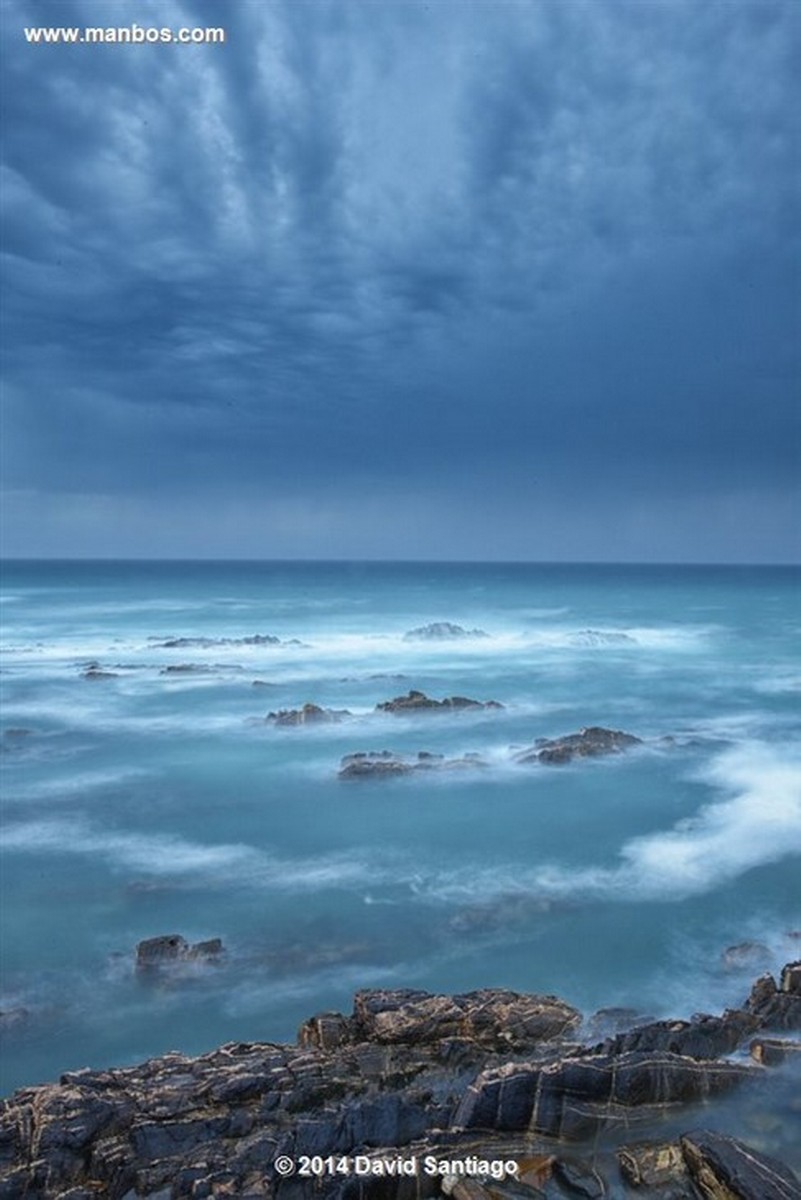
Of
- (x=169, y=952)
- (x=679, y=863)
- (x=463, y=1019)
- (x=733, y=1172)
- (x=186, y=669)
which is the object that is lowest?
(x=169, y=952)

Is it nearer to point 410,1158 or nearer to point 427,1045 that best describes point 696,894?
point 427,1045

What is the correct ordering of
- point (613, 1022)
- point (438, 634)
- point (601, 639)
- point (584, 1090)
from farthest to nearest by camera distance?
point (438, 634) → point (601, 639) → point (613, 1022) → point (584, 1090)

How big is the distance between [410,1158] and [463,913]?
20.0ft

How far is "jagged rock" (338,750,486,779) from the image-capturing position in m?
18.1

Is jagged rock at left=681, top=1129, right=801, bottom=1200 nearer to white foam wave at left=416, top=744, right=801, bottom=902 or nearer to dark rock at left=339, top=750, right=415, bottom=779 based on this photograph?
white foam wave at left=416, top=744, right=801, bottom=902

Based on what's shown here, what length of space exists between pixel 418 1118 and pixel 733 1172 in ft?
7.44

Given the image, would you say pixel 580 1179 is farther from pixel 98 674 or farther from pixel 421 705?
pixel 98 674

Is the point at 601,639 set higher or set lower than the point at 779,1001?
higher

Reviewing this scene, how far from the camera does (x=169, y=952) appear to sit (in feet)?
34.5

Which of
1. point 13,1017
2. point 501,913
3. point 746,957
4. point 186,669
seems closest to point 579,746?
point 501,913

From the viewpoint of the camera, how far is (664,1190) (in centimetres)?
564

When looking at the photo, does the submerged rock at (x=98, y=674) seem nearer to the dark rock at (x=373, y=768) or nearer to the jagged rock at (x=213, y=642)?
the jagged rock at (x=213, y=642)

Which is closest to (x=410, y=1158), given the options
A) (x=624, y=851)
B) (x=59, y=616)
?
(x=624, y=851)

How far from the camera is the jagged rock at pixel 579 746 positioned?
19281mm
